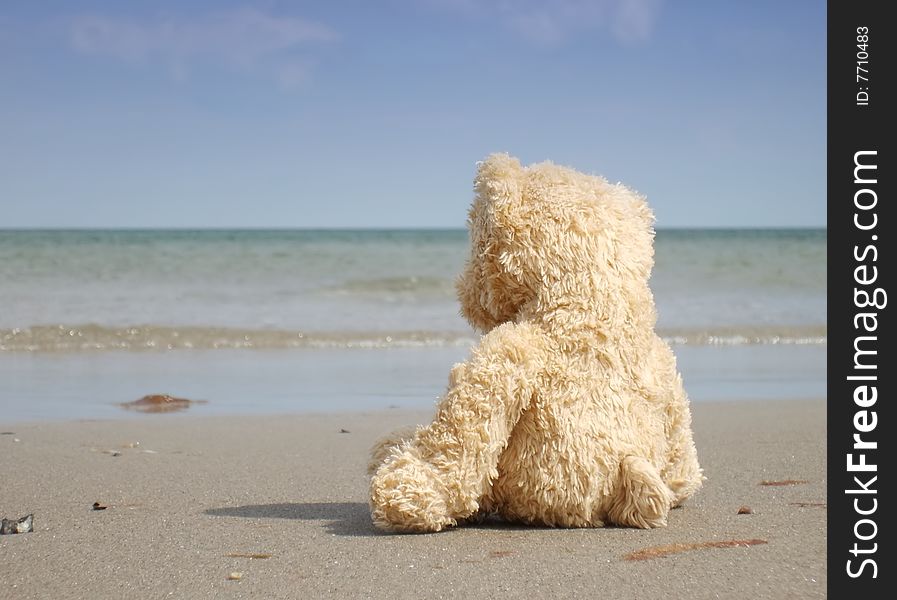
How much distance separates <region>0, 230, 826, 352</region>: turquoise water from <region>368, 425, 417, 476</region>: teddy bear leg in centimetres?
443

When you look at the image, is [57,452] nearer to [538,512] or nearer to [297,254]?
[538,512]

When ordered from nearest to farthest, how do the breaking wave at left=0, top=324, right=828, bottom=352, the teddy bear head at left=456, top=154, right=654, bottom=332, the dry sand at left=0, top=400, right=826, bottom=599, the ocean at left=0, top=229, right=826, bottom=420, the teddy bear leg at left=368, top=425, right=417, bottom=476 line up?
the dry sand at left=0, top=400, right=826, bottom=599 → the teddy bear head at left=456, top=154, right=654, bottom=332 → the teddy bear leg at left=368, top=425, right=417, bottom=476 → the ocean at left=0, top=229, right=826, bottom=420 → the breaking wave at left=0, top=324, right=828, bottom=352

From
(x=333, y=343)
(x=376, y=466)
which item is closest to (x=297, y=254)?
(x=333, y=343)

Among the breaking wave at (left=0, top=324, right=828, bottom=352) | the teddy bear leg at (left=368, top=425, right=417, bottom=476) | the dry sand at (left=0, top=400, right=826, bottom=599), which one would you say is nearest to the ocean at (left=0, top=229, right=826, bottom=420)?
the breaking wave at (left=0, top=324, right=828, bottom=352)

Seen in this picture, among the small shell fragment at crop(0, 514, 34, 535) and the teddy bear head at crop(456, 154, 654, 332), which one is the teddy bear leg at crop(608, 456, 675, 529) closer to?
the teddy bear head at crop(456, 154, 654, 332)

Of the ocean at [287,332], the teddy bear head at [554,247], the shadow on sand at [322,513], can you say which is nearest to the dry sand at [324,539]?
the shadow on sand at [322,513]

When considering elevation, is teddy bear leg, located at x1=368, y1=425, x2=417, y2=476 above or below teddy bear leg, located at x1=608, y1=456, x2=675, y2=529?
above

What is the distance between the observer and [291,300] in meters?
14.4

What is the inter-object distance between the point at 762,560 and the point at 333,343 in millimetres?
7839

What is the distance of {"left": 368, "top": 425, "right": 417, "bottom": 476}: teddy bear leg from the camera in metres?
2.74

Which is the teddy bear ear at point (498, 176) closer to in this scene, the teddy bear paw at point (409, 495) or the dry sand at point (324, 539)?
the teddy bear paw at point (409, 495)

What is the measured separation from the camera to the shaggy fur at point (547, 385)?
2.49 meters

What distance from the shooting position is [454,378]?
2510 millimetres

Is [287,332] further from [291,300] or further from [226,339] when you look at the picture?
[291,300]
